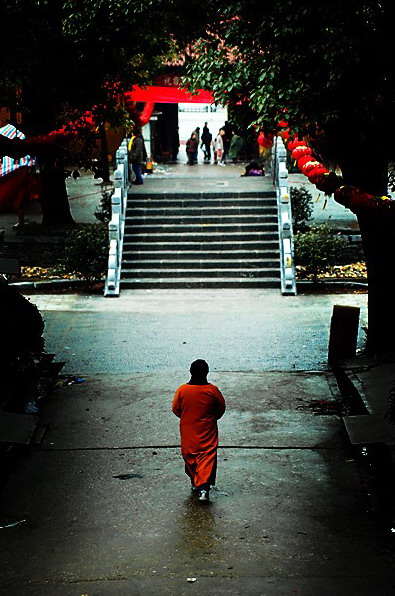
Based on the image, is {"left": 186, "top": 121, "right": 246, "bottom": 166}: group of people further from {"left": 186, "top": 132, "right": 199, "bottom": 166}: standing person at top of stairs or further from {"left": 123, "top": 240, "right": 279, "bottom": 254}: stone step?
{"left": 123, "top": 240, "right": 279, "bottom": 254}: stone step

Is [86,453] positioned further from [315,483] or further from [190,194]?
[190,194]

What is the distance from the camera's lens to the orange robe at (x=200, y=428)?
966 cm

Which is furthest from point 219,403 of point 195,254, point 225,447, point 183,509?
point 195,254

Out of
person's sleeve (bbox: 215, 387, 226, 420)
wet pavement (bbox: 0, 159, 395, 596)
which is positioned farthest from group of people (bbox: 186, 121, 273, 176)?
person's sleeve (bbox: 215, 387, 226, 420)

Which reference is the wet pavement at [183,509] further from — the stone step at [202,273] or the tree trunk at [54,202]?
the tree trunk at [54,202]

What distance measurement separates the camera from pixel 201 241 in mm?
25016

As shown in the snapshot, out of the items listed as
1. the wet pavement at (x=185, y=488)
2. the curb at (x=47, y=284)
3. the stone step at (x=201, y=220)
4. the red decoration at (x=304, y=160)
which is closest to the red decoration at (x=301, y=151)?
the red decoration at (x=304, y=160)

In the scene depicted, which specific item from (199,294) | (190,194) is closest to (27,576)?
(199,294)

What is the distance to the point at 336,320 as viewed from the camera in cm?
1527

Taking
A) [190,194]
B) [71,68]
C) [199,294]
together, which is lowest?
[199,294]

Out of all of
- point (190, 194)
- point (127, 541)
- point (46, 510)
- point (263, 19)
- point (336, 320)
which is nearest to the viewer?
point (127, 541)

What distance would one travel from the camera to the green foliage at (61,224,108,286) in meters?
23.1

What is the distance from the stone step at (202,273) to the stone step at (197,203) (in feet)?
9.75

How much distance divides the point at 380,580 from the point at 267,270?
1627 centimetres
